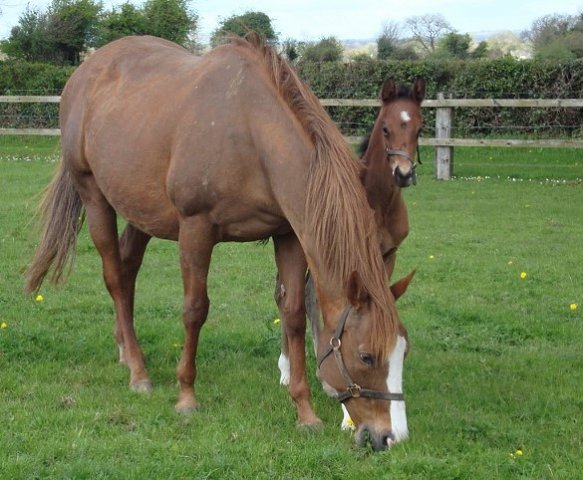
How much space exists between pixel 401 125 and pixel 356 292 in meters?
2.63

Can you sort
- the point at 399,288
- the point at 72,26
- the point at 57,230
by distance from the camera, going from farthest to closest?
1. the point at 72,26
2. the point at 57,230
3. the point at 399,288

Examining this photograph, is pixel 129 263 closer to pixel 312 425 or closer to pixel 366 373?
pixel 312 425

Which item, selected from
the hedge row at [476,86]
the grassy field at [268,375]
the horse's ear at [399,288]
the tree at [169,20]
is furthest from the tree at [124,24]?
the horse's ear at [399,288]

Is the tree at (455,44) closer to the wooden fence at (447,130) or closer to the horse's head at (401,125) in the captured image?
the wooden fence at (447,130)

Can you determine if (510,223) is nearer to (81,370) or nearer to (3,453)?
(81,370)

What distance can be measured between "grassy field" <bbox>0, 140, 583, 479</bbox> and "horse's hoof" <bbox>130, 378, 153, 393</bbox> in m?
0.06

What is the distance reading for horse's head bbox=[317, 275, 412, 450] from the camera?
415cm

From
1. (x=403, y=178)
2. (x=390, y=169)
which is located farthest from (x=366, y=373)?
(x=390, y=169)

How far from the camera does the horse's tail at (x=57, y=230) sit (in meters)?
6.39

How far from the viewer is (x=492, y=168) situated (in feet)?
55.6

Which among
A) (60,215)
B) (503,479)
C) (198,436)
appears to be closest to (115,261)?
(60,215)

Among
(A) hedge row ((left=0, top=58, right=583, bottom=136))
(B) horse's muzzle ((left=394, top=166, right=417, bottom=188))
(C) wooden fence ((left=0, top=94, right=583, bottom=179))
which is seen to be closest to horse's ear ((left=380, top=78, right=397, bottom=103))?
(B) horse's muzzle ((left=394, top=166, right=417, bottom=188))

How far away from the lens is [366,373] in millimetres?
Result: 4215

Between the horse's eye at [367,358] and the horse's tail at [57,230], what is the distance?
2.86m
